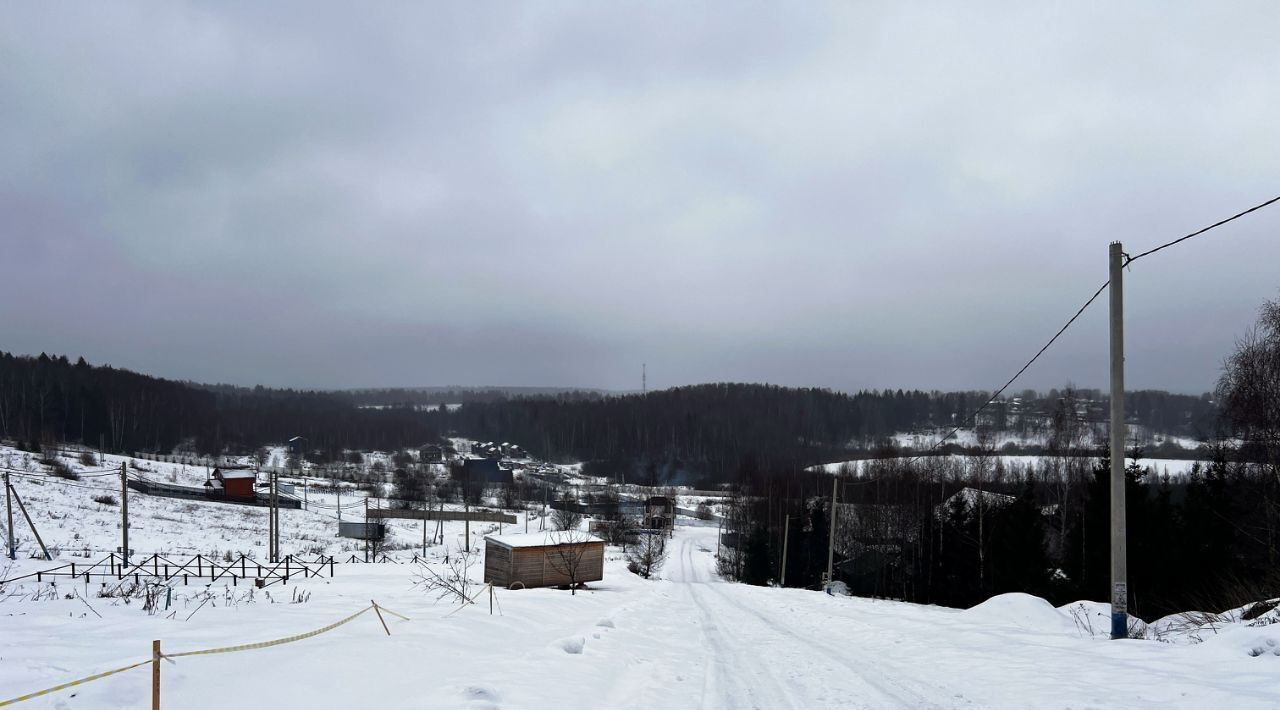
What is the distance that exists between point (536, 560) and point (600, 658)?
53.2 feet

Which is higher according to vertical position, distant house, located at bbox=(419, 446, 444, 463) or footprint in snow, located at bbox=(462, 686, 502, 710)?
footprint in snow, located at bbox=(462, 686, 502, 710)

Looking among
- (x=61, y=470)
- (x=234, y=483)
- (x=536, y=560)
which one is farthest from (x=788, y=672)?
(x=234, y=483)

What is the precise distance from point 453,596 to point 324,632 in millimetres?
5994

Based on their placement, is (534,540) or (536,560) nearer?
(536,560)

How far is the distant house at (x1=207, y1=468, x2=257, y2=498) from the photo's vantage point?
74.8m

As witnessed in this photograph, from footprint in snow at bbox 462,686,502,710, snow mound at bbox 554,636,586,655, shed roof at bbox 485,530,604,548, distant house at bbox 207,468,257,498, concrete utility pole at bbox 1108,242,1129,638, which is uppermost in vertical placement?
concrete utility pole at bbox 1108,242,1129,638

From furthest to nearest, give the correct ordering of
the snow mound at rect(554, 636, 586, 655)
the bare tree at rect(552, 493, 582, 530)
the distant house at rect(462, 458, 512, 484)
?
the distant house at rect(462, 458, 512, 484) → the bare tree at rect(552, 493, 582, 530) → the snow mound at rect(554, 636, 586, 655)

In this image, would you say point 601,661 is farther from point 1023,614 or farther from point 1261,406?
point 1261,406

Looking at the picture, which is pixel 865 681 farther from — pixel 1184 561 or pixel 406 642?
pixel 1184 561

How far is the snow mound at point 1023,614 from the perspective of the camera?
Result: 519 inches

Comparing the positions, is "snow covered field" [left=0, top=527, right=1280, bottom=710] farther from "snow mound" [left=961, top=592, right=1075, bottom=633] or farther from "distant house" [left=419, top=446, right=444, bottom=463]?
"distant house" [left=419, top=446, right=444, bottom=463]

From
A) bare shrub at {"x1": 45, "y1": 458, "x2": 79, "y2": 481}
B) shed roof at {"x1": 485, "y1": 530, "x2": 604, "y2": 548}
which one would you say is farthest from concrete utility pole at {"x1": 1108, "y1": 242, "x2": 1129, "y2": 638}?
bare shrub at {"x1": 45, "y1": 458, "x2": 79, "y2": 481}

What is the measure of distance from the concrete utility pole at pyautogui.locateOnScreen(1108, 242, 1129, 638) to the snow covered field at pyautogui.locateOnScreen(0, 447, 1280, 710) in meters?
0.64

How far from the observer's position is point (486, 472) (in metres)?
113
